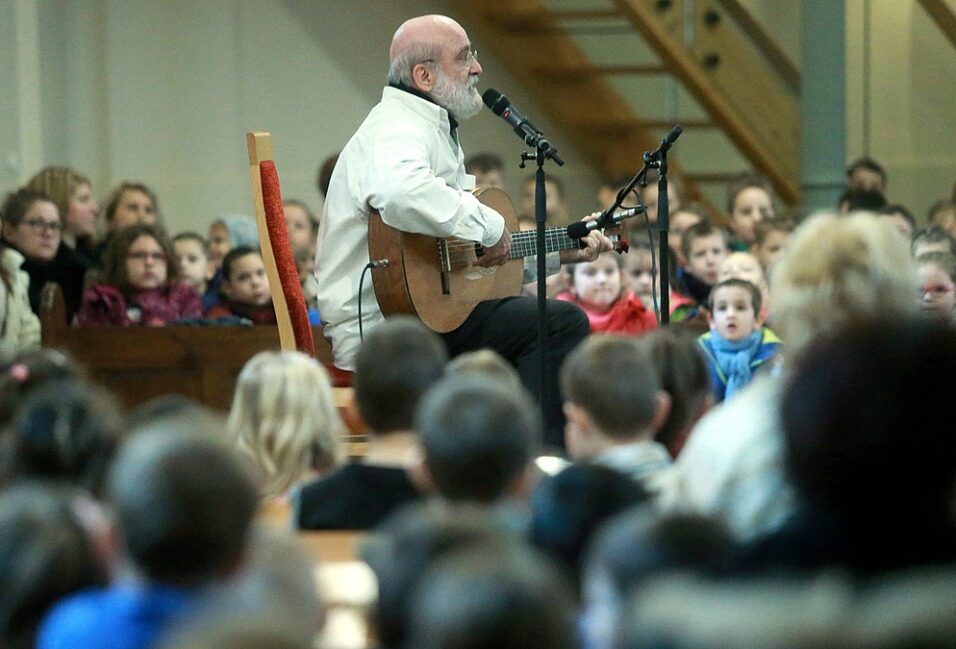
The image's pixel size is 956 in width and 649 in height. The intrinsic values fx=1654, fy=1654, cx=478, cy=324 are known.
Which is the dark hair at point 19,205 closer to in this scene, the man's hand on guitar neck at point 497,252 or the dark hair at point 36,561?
the man's hand on guitar neck at point 497,252

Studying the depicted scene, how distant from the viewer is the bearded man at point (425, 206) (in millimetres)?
4383

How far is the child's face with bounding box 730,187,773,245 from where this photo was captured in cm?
748

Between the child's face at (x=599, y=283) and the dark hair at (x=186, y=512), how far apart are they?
419 centimetres

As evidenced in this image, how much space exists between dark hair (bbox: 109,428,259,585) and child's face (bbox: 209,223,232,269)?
5.70 meters

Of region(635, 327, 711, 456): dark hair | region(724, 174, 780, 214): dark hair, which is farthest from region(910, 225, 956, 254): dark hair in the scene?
region(635, 327, 711, 456): dark hair

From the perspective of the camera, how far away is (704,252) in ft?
21.4

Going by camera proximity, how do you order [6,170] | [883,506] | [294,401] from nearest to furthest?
[883,506]
[294,401]
[6,170]

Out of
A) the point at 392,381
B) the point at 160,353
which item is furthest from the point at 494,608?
the point at 160,353

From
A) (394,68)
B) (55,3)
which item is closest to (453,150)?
(394,68)

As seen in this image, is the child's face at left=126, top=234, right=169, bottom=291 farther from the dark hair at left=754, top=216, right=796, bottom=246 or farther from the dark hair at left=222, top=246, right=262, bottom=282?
the dark hair at left=754, top=216, right=796, bottom=246

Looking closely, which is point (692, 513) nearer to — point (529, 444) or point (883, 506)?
point (883, 506)

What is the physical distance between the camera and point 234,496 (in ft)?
5.68

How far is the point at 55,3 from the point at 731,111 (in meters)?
3.53

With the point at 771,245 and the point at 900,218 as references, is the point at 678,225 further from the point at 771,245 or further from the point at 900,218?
the point at 900,218
